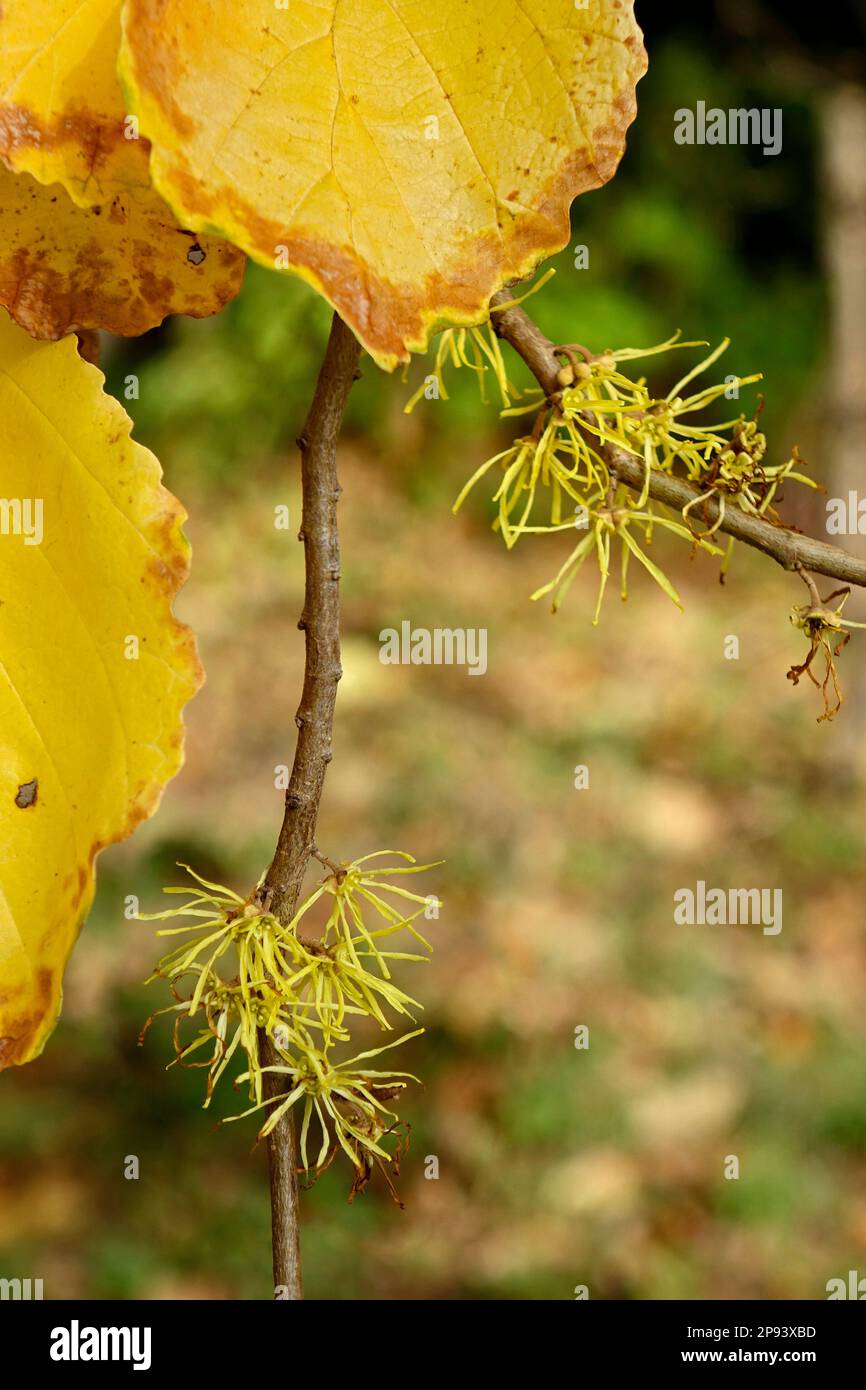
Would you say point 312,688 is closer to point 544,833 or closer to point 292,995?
point 292,995

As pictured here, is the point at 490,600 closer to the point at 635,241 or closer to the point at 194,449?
the point at 194,449

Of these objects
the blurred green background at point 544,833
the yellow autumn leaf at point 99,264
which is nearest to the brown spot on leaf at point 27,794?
the yellow autumn leaf at point 99,264

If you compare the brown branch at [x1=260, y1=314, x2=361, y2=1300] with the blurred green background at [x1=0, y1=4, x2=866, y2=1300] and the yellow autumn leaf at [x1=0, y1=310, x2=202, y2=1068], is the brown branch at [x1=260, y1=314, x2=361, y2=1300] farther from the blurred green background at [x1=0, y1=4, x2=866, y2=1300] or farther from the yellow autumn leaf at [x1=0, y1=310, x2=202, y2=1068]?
the blurred green background at [x1=0, y1=4, x2=866, y2=1300]

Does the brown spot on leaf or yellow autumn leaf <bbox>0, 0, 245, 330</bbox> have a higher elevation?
yellow autumn leaf <bbox>0, 0, 245, 330</bbox>

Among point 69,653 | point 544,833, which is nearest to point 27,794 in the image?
point 69,653

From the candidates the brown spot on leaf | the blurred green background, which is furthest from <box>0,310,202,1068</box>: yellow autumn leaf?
the blurred green background
